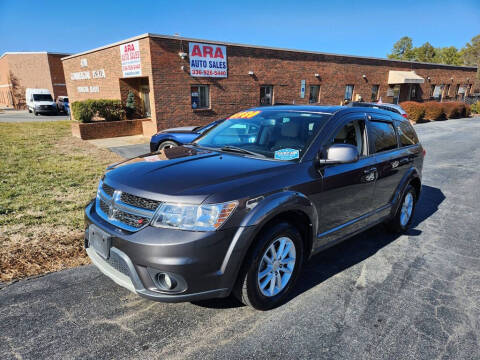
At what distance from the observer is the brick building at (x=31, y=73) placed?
38.6 metres

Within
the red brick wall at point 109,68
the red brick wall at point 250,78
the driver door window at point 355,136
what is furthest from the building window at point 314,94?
the driver door window at point 355,136

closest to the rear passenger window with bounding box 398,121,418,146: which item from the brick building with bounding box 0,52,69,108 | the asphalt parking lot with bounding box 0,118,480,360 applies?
the asphalt parking lot with bounding box 0,118,480,360

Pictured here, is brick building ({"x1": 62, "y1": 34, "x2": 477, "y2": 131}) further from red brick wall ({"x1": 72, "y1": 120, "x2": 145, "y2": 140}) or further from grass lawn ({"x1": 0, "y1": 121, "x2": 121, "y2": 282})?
grass lawn ({"x1": 0, "y1": 121, "x2": 121, "y2": 282})

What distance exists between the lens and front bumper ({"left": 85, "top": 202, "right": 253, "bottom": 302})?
2230mm

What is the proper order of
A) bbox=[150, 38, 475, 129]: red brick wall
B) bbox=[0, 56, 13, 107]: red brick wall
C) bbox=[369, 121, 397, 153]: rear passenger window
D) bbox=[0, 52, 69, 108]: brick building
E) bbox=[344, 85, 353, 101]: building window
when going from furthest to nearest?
bbox=[0, 56, 13, 107]: red brick wall
bbox=[0, 52, 69, 108]: brick building
bbox=[344, 85, 353, 101]: building window
bbox=[150, 38, 475, 129]: red brick wall
bbox=[369, 121, 397, 153]: rear passenger window

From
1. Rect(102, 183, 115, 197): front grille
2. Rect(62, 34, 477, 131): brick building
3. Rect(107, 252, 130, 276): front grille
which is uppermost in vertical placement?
Rect(62, 34, 477, 131): brick building

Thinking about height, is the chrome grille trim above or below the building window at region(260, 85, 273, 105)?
below

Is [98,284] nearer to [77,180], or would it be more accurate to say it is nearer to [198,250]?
[198,250]

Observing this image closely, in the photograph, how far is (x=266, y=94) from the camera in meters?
17.8

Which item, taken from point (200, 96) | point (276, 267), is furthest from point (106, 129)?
point (276, 267)

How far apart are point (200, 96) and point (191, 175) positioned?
13142 mm

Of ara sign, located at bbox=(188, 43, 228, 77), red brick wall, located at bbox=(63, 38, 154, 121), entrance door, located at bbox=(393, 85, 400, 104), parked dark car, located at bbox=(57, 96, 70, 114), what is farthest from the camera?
parked dark car, located at bbox=(57, 96, 70, 114)

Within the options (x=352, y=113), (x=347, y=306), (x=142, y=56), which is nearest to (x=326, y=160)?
(x=352, y=113)

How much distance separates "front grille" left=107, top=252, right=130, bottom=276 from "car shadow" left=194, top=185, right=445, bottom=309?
827 mm
